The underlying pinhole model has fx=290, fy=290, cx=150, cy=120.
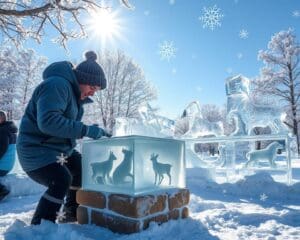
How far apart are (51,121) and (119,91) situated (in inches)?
647

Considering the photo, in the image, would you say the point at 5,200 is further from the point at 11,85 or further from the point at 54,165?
the point at 11,85

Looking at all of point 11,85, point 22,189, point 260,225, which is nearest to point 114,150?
point 260,225

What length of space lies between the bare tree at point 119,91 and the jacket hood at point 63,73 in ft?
51.5

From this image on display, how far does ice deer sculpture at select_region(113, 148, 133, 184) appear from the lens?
1.93 meters

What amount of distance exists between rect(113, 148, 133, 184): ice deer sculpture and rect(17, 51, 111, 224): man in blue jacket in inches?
9.1

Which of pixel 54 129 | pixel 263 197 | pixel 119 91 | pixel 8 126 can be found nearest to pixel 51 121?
pixel 54 129

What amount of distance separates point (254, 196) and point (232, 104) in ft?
7.93

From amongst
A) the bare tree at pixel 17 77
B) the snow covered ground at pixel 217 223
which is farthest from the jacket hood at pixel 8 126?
the bare tree at pixel 17 77

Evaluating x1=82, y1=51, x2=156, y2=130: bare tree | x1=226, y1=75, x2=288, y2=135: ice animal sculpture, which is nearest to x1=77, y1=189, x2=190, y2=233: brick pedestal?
x1=226, y1=75, x2=288, y2=135: ice animal sculpture

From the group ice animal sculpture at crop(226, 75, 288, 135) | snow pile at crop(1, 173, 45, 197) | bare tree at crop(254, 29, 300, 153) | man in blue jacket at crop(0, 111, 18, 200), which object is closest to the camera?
man in blue jacket at crop(0, 111, 18, 200)

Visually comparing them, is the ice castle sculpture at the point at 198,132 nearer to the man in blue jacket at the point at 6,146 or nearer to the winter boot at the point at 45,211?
the man in blue jacket at the point at 6,146

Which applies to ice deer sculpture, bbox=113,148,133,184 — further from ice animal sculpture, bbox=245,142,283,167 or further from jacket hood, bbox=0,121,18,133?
ice animal sculpture, bbox=245,142,283,167

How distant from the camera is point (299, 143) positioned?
1633 centimetres

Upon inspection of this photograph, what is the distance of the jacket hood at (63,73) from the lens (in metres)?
2.04
